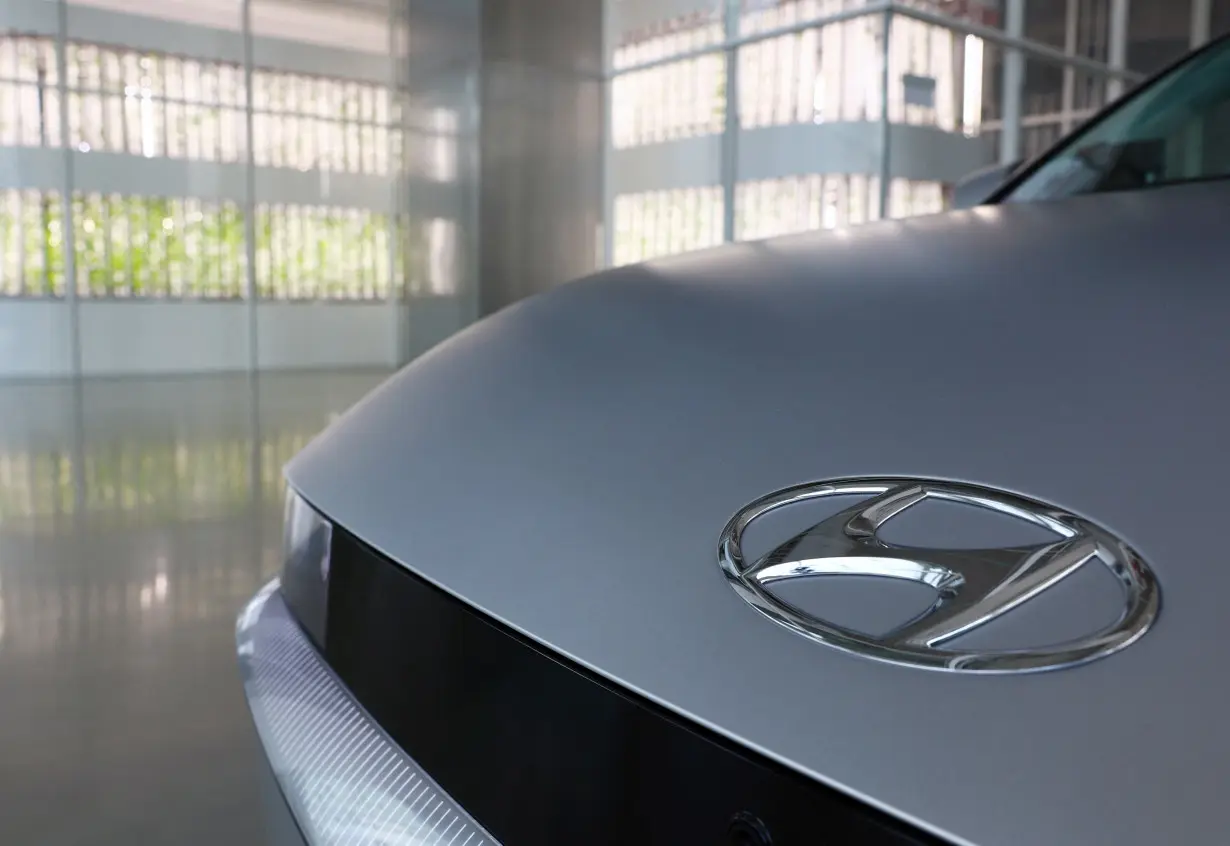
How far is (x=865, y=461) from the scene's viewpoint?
0.54 metres

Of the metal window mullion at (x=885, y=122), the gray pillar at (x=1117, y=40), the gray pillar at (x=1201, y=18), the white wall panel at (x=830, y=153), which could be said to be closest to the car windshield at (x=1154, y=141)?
the metal window mullion at (x=885, y=122)

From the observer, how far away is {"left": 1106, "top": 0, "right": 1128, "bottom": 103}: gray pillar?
6500 mm

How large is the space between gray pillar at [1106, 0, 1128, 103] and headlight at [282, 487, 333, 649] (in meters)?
6.94

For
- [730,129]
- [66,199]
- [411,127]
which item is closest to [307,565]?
[730,129]

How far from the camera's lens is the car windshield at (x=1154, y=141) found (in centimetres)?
128

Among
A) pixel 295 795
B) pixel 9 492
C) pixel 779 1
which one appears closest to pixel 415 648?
pixel 295 795

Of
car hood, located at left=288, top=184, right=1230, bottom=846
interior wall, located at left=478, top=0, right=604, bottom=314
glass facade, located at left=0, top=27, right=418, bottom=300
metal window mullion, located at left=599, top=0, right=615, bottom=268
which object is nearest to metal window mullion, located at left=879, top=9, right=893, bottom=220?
metal window mullion, located at left=599, top=0, right=615, bottom=268

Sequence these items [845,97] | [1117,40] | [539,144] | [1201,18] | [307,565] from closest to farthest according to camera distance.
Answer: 1. [307,565]
2. [845,97]
3. [1201,18]
4. [1117,40]
5. [539,144]

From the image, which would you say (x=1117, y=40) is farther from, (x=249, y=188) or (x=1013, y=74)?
(x=249, y=188)

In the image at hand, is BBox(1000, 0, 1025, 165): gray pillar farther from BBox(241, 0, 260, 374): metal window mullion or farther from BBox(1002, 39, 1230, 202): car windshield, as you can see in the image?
BBox(241, 0, 260, 374): metal window mullion

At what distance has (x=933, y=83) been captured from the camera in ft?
18.2

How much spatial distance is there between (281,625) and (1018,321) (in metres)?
0.64

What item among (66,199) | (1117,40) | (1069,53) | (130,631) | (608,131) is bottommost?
(130,631)

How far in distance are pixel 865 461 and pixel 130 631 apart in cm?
205
